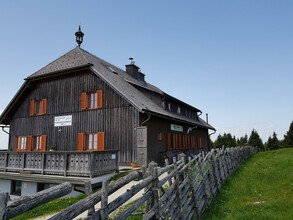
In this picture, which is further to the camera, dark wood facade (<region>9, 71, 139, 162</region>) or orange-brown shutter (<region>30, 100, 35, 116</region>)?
orange-brown shutter (<region>30, 100, 35, 116</region>)

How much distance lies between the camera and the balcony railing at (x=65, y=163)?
10320 millimetres

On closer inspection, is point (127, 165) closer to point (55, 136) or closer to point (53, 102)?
point (55, 136)

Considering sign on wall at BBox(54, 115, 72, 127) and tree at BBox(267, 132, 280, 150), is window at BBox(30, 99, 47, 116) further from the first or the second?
tree at BBox(267, 132, 280, 150)

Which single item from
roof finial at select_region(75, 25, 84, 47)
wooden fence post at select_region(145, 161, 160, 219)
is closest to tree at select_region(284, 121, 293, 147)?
roof finial at select_region(75, 25, 84, 47)

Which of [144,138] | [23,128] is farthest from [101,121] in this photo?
[23,128]

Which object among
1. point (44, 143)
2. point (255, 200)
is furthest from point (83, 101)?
point (255, 200)

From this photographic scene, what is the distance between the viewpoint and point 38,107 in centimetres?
1889

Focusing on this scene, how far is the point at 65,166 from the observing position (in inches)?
424

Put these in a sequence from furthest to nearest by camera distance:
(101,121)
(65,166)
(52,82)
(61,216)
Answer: (52,82)
(101,121)
(65,166)
(61,216)

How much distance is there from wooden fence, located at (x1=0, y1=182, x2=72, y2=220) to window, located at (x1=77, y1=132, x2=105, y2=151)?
13.3 meters

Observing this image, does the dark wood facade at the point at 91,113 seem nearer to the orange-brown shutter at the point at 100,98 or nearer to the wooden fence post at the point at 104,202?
the orange-brown shutter at the point at 100,98

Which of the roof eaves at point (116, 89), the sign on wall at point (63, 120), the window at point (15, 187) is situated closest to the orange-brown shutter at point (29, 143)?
the sign on wall at point (63, 120)

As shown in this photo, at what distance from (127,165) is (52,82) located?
861 cm

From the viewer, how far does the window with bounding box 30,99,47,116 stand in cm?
1828
